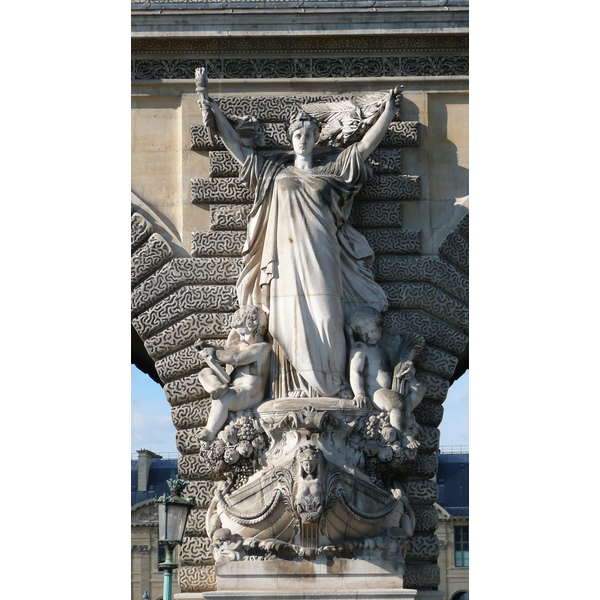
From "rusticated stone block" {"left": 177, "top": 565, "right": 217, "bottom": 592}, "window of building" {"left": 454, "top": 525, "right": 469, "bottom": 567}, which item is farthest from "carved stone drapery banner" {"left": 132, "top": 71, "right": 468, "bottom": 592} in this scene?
"window of building" {"left": 454, "top": 525, "right": 469, "bottom": 567}

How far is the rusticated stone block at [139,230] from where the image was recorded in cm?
1394

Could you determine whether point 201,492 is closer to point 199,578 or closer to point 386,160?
point 199,578

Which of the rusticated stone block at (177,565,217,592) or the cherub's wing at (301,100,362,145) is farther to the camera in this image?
the cherub's wing at (301,100,362,145)

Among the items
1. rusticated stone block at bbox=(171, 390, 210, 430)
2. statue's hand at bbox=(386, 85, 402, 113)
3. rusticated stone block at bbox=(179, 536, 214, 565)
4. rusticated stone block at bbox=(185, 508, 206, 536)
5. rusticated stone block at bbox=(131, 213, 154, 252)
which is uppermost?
statue's hand at bbox=(386, 85, 402, 113)

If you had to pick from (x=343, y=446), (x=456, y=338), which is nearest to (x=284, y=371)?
(x=343, y=446)

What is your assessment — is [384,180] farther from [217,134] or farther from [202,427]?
[202,427]

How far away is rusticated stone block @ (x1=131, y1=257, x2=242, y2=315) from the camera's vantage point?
13.7 metres

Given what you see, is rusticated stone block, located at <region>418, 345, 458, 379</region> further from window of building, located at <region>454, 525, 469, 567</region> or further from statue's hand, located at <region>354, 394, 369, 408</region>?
window of building, located at <region>454, 525, 469, 567</region>

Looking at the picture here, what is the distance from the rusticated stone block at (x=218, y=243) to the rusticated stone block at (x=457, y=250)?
194 centimetres

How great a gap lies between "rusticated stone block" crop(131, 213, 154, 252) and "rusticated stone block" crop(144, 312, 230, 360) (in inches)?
35.3

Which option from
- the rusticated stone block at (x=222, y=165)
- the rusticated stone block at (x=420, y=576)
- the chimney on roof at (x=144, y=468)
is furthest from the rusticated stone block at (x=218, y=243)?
the chimney on roof at (x=144, y=468)

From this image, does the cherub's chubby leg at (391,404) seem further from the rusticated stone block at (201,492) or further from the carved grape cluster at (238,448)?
the rusticated stone block at (201,492)

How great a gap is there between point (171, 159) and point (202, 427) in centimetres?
274

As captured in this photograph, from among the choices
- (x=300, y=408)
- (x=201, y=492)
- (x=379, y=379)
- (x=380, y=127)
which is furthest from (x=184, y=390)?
(x=380, y=127)
